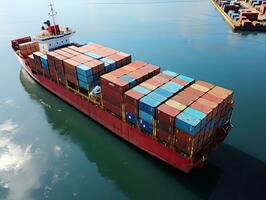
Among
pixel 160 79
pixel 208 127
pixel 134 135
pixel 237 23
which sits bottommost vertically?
pixel 134 135

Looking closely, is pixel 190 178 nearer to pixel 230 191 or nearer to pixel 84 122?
pixel 230 191

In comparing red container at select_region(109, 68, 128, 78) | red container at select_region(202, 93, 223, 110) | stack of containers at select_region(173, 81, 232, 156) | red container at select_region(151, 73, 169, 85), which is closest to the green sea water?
stack of containers at select_region(173, 81, 232, 156)

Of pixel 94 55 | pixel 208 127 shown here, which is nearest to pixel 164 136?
pixel 208 127

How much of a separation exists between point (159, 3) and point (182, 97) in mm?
100051

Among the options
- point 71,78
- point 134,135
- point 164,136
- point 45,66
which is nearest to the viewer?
point 164,136

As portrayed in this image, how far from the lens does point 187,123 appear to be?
22.5 meters

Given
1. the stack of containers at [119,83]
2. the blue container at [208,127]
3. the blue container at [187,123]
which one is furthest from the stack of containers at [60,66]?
the blue container at [208,127]

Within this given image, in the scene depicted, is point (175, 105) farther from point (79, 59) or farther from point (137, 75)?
point (79, 59)

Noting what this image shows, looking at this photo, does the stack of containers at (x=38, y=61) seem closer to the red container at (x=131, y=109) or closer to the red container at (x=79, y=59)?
the red container at (x=79, y=59)

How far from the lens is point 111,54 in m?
37.6

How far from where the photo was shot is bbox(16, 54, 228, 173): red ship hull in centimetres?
2512

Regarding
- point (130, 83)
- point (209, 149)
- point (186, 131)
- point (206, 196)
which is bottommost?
point (206, 196)

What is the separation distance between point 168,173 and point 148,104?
793 cm

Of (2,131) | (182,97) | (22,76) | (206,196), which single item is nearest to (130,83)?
(182,97)
